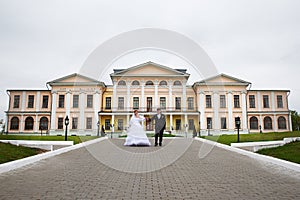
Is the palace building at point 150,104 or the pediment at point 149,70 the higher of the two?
the pediment at point 149,70

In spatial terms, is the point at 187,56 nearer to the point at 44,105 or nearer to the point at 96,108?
the point at 96,108

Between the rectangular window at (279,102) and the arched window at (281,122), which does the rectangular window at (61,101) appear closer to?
the rectangular window at (279,102)

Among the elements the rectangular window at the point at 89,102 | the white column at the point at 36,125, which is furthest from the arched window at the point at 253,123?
the white column at the point at 36,125

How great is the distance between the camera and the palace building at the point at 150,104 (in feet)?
112

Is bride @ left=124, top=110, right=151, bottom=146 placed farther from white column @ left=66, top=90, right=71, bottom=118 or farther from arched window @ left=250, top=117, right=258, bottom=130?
arched window @ left=250, top=117, right=258, bottom=130

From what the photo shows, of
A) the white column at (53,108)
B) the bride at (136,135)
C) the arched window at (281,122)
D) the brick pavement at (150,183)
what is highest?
the white column at (53,108)

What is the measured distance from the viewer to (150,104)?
3553 centimetres

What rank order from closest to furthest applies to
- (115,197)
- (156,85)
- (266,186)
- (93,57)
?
(115,197) → (266,186) → (93,57) → (156,85)

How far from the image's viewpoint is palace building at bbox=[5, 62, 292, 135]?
34.2 metres

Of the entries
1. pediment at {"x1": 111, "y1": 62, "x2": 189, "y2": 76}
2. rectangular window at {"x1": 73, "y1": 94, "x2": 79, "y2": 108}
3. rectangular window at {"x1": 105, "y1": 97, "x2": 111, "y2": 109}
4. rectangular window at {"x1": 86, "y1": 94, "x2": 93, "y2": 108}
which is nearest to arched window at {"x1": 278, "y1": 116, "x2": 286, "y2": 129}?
pediment at {"x1": 111, "y1": 62, "x2": 189, "y2": 76}

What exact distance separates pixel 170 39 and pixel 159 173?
291cm

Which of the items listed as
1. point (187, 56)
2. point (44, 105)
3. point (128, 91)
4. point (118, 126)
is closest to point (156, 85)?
point (128, 91)

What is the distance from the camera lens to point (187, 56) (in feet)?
19.8

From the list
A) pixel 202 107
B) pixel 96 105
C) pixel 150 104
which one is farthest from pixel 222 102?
pixel 96 105
